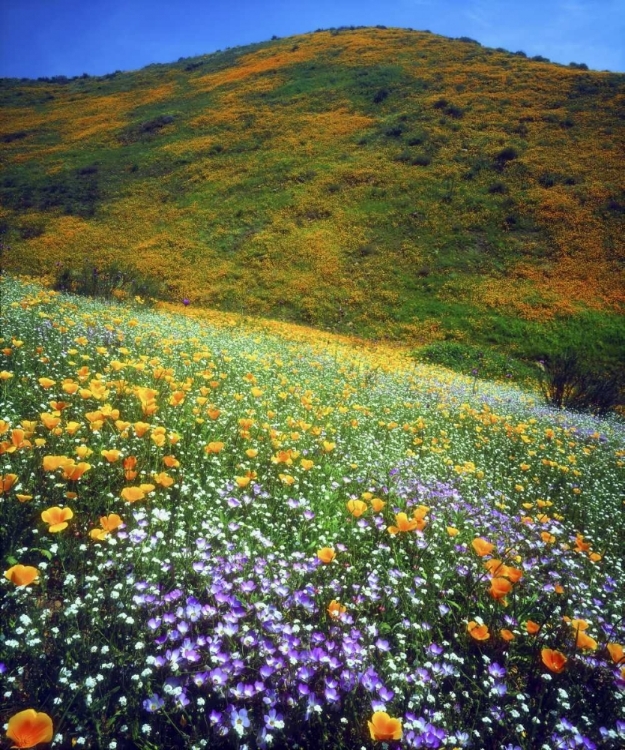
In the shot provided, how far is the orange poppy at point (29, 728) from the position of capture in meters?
1.17

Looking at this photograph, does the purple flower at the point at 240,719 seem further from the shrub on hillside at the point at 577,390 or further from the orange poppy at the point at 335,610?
the shrub on hillside at the point at 577,390

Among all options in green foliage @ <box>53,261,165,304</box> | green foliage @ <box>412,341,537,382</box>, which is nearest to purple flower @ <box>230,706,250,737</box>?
green foliage @ <box>53,261,165,304</box>

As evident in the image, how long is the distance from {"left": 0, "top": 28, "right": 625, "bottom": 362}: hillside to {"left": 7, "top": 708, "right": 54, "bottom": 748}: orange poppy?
67.4ft

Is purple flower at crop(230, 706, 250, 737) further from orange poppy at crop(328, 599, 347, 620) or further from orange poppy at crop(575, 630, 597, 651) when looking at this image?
orange poppy at crop(575, 630, 597, 651)

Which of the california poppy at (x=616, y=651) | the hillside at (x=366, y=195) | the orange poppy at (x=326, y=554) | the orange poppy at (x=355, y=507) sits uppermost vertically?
the hillside at (x=366, y=195)

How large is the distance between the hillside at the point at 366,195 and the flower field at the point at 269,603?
18.1 m

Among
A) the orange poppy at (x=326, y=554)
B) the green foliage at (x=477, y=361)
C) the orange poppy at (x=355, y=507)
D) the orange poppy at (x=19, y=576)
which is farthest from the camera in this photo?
the green foliage at (x=477, y=361)

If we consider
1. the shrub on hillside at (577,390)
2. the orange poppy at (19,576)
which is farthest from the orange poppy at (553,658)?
the shrub on hillside at (577,390)

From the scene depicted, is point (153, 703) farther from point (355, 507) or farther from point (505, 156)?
point (505, 156)

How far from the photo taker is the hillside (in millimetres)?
22766

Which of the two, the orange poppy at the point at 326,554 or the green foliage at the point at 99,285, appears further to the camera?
the green foliage at the point at 99,285

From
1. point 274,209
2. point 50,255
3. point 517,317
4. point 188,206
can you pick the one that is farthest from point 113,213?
point 517,317

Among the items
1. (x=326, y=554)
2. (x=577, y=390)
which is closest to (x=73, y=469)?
(x=326, y=554)

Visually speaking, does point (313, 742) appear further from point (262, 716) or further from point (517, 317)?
point (517, 317)
